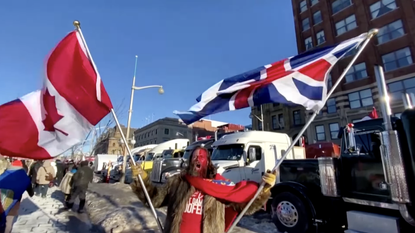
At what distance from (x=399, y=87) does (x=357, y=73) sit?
4.47m

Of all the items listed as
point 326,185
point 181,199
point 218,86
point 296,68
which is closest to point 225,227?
point 181,199

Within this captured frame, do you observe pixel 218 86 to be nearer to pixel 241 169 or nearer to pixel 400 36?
pixel 241 169

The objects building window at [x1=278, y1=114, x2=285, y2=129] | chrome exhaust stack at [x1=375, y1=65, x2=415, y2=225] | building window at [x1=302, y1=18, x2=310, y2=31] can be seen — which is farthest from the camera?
building window at [x1=278, y1=114, x2=285, y2=129]

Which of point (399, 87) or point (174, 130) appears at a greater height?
point (174, 130)

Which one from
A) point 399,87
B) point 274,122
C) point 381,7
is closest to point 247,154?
point 399,87

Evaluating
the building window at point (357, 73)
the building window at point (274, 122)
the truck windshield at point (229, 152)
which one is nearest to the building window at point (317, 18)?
the building window at point (357, 73)

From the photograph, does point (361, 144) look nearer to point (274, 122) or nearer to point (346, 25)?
point (346, 25)

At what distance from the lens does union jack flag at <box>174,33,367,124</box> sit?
11.3 feet

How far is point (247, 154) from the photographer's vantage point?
9414 millimetres

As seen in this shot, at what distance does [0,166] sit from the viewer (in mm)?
3875

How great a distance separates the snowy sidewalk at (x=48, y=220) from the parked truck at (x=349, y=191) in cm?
545

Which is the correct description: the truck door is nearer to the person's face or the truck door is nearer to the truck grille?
the person's face

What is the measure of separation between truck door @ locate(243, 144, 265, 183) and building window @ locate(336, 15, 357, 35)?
26.3 metres

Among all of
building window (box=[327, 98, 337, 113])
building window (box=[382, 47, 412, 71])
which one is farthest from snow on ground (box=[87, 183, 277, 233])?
building window (box=[382, 47, 412, 71])
